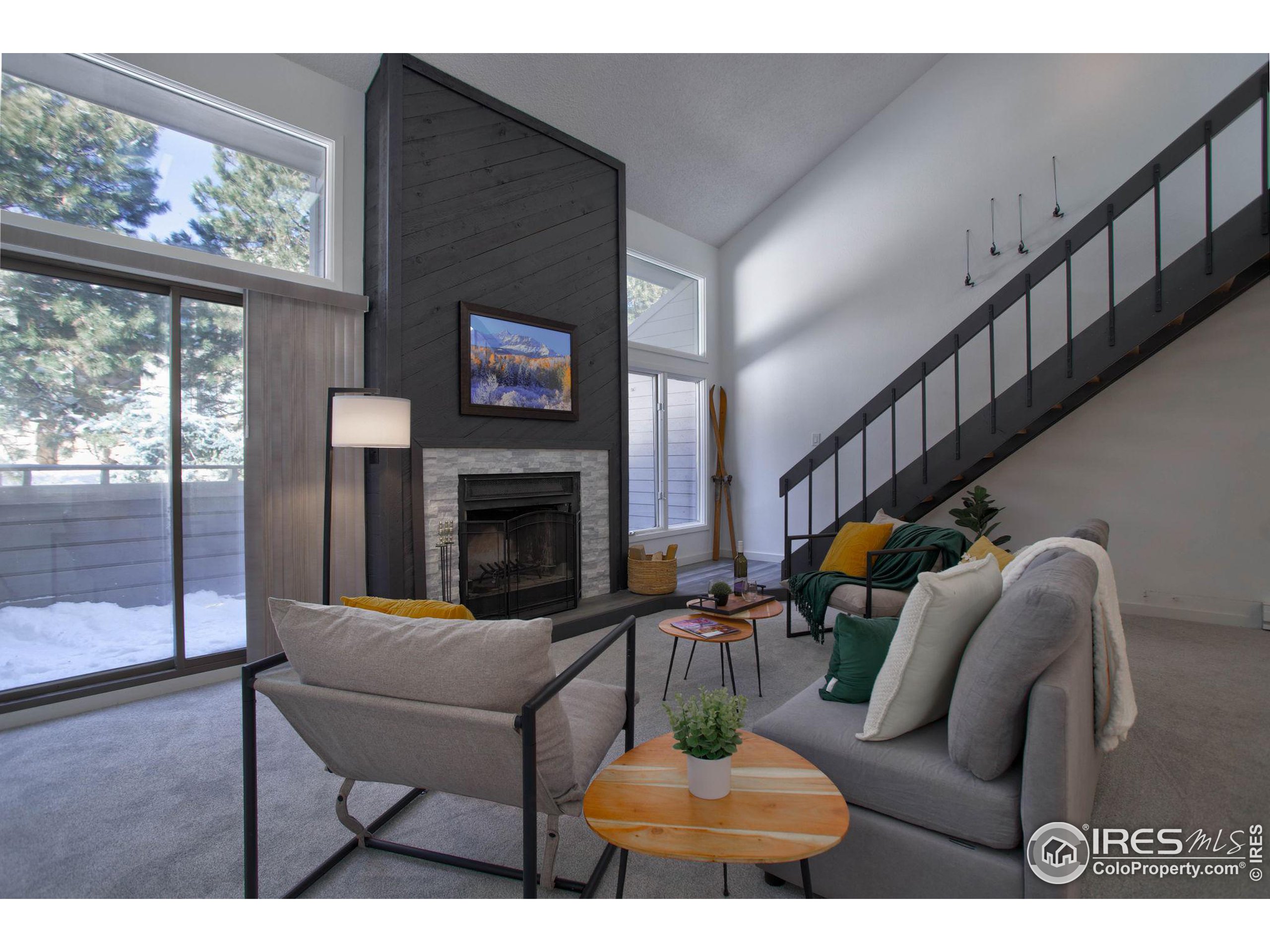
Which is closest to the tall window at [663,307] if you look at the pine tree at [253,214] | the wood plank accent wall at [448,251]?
the wood plank accent wall at [448,251]

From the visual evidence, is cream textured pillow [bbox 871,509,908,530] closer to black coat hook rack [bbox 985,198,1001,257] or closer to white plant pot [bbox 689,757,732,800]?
black coat hook rack [bbox 985,198,1001,257]

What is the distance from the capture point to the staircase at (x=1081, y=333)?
356 centimetres

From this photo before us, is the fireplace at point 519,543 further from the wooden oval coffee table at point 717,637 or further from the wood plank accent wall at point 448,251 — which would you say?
the wooden oval coffee table at point 717,637

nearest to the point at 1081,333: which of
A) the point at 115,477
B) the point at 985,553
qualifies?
the point at 985,553

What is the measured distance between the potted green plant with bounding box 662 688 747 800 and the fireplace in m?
2.86

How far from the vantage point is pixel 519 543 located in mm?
4395

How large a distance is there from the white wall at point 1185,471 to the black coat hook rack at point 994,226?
144 centimetres

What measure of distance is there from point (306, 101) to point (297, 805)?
153 inches

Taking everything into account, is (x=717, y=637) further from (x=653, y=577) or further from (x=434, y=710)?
(x=653, y=577)

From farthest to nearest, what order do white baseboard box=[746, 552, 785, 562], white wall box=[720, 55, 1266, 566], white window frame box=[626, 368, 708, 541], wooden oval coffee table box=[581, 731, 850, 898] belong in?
white baseboard box=[746, 552, 785, 562] → white window frame box=[626, 368, 708, 541] → white wall box=[720, 55, 1266, 566] → wooden oval coffee table box=[581, 731, 850, 898]

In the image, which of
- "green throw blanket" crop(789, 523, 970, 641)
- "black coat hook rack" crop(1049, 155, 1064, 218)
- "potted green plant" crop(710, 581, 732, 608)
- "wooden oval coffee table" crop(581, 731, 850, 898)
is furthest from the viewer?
"black coat hook rack" crop(1049, 155, 1064, 218)
